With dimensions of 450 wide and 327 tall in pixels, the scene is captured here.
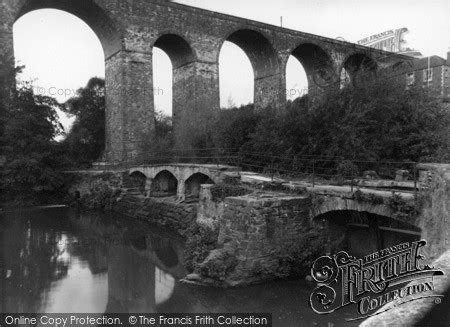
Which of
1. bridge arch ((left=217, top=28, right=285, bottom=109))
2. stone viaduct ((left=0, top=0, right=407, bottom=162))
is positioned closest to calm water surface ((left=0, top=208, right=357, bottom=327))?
stone viaduct ((left=0, top=0, right=407, bottom=162))

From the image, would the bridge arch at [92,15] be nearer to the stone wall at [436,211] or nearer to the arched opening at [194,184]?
the arched opening at [194,184]

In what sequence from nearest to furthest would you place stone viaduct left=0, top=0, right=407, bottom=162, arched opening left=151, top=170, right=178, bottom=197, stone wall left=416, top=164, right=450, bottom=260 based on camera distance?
stone wall left=416, top=164, right=450, bottom=260
arched opening left=151, top=170, right=178, bottom=197
stone viaduct left=0, top=0, right=407, bottom=162

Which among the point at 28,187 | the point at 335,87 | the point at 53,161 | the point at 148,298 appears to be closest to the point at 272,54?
the point at 335,87

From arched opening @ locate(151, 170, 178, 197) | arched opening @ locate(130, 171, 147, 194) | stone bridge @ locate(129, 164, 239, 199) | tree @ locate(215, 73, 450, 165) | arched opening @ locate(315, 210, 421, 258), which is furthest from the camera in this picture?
arched opening @ locate(130, 171, 147, 194)

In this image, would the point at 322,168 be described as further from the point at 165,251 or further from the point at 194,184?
the point at 194,184

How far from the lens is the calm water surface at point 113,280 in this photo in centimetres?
703

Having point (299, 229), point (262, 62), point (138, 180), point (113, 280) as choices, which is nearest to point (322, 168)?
point (299, 229)

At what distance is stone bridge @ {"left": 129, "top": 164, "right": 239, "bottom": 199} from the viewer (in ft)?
38.7

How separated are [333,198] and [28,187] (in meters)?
14.2

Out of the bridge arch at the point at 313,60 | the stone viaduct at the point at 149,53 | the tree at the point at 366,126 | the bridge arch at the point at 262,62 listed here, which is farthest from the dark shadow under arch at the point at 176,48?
the tree at the point at 366,126

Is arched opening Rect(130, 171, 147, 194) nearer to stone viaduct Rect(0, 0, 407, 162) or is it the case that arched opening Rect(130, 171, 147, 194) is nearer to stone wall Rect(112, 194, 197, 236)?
stone viaduct Rect(0, 0, 407, 162)

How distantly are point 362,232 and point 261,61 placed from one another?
17.1 m

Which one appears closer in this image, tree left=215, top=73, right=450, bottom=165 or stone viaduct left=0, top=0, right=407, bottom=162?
tree left=215, top=73, right=450, bottom=165

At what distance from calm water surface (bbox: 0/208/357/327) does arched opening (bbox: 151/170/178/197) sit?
203cm
